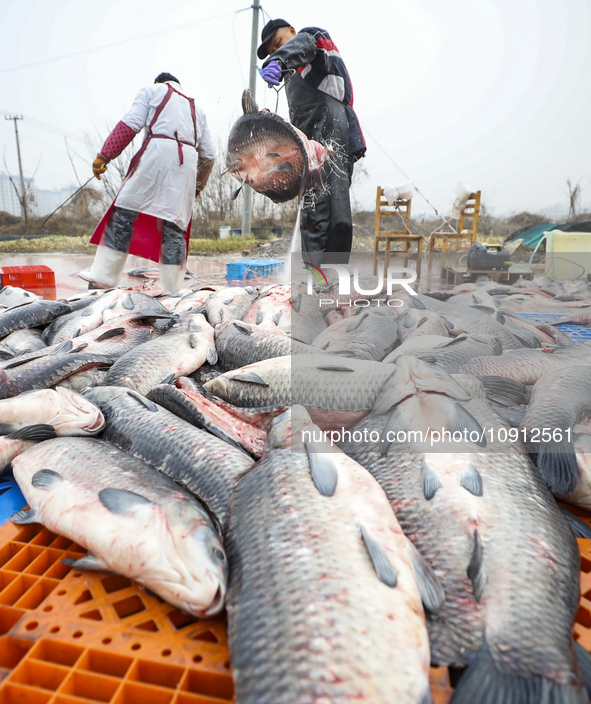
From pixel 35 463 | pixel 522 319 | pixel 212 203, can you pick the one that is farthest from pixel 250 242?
pixel 35 463

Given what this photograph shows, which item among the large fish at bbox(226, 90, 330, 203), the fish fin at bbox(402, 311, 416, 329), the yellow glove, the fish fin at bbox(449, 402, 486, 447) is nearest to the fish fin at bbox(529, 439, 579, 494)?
the fish fin at bbox(449, 402, 486, 447)

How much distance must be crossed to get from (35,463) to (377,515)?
1.32 m

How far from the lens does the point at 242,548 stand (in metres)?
1.23

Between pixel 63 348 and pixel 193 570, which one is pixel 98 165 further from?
pixel 193 570

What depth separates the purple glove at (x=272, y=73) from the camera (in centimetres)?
309

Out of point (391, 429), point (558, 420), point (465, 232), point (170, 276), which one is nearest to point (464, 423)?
point (391, 429)

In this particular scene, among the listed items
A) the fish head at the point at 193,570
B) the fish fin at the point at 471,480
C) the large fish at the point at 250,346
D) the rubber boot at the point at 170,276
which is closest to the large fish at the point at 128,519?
the fish head at the point at 193,570

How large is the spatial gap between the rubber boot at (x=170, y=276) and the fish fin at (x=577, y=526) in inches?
186

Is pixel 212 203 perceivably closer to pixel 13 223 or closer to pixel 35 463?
pixel 13 223

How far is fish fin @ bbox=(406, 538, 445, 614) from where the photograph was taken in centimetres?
111

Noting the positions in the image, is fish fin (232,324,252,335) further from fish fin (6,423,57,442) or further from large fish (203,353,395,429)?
fish fin (6,423,57,442)

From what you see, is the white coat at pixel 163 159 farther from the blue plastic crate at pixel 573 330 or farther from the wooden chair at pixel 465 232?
the wooden chair at pixel 465 232

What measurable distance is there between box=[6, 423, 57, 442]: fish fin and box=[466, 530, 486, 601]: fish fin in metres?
1.65

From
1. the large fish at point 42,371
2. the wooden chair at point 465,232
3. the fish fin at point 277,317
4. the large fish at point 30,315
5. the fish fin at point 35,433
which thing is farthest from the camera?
the wooden chair at point 465,232
